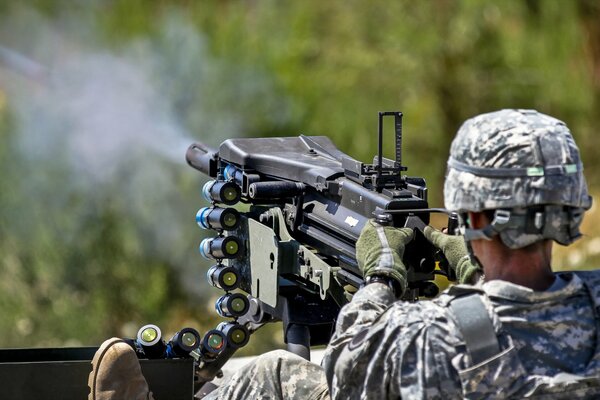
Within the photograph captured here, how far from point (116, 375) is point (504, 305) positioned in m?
1.62

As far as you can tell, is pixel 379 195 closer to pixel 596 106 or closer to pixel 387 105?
pixel 387 105

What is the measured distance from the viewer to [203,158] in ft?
19.2

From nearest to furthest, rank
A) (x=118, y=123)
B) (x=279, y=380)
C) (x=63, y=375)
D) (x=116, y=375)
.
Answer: (x=279, y=380)
(x=116, y=375)
(x=63, y=375)
(x=118, y=123)

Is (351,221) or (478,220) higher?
(351,221)

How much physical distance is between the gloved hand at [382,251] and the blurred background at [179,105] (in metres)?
4.95

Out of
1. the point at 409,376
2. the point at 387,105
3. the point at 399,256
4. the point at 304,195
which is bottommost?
the point at 409,376

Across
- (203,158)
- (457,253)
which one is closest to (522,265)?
(457,253)

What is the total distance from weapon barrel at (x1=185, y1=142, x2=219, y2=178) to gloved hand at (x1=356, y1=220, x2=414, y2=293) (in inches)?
72.1

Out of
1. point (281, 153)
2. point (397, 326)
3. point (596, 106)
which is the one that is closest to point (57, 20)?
point (596, 106)

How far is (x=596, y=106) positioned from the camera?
15.0 metres

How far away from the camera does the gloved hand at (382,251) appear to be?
145 inches

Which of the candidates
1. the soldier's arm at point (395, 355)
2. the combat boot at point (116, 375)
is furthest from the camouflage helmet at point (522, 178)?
the combat boot at point (116, 375)

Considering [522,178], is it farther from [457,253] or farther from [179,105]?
[179,105]

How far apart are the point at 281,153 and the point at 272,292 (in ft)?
1.95
